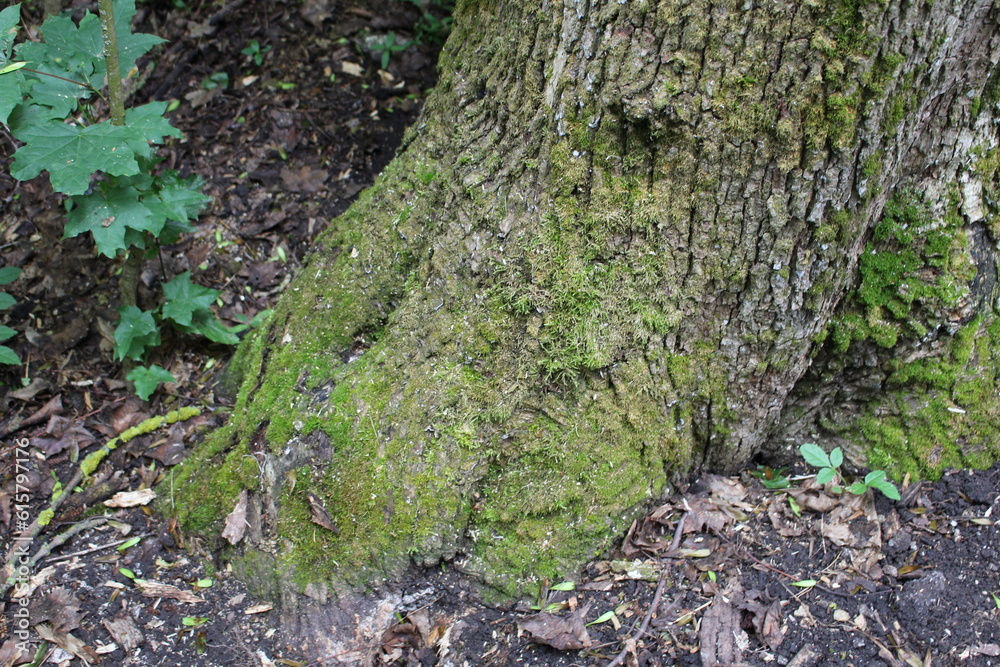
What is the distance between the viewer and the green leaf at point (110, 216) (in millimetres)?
2652

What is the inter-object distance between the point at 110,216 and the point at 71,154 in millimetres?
337

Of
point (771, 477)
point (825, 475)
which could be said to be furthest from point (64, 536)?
point (825, 475)

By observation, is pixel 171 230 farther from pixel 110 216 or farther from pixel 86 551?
pixel 86 551

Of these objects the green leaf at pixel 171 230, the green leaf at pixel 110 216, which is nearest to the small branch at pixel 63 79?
the green leaf at pixel 110 216

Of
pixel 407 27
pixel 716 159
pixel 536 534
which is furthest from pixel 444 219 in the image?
pixel 407 27

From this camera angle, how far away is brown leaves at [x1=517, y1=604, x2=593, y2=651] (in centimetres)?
213

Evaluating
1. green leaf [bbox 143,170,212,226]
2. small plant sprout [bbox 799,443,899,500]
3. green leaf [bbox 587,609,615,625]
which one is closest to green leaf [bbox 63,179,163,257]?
green leaf [bbox 143,170,212,226]

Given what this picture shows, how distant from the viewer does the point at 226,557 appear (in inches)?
98.0

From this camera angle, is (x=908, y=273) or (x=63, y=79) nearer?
(x=908, y=273)

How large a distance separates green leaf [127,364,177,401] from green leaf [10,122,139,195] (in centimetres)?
109

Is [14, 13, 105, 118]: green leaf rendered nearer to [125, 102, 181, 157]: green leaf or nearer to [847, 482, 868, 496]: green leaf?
[125, 102, 181, 157]: green leaf

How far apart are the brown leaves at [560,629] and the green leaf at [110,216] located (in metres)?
2.17

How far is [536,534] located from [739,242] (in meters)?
1.23

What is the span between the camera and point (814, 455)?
2398 millimetres
